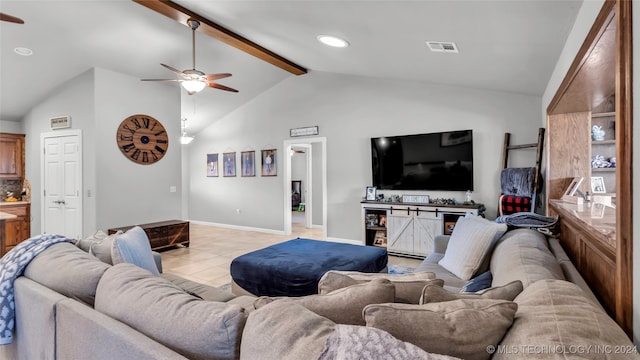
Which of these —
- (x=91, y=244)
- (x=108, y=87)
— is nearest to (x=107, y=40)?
(x=108, y=87)

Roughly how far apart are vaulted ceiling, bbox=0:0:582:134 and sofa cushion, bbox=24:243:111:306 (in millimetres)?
2428

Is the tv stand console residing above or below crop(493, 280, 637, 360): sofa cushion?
below

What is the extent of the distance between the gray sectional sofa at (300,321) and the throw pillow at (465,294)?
0.01 meters

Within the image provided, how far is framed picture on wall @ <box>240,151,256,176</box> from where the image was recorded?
23.7ft

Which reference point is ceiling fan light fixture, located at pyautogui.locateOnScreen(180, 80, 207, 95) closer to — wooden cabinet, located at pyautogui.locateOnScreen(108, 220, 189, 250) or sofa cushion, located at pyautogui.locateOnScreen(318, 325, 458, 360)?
wooden cabinet, located at pyautogui.locateOnScreen(108, 220, 189, 250)

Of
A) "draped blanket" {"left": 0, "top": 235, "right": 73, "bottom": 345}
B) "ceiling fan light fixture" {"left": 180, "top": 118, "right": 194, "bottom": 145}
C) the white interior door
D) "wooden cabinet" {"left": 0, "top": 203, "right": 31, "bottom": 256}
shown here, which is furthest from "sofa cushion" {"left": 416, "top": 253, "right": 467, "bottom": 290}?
"wooden cabinet" {"left": 0, "top": 203, "right": 31, "bottom": 256}

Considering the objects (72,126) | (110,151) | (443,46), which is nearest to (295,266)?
(443,46)

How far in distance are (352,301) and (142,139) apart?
18.3 feet

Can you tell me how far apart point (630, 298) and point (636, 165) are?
43cm

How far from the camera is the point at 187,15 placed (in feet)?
11.7

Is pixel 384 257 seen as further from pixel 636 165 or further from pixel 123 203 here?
pixel 123 203

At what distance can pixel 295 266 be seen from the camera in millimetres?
2818

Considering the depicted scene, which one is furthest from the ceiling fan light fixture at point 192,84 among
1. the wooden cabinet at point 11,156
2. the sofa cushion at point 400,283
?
the wooden cabinet at point 11,156

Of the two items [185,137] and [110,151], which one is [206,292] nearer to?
[110,151]
